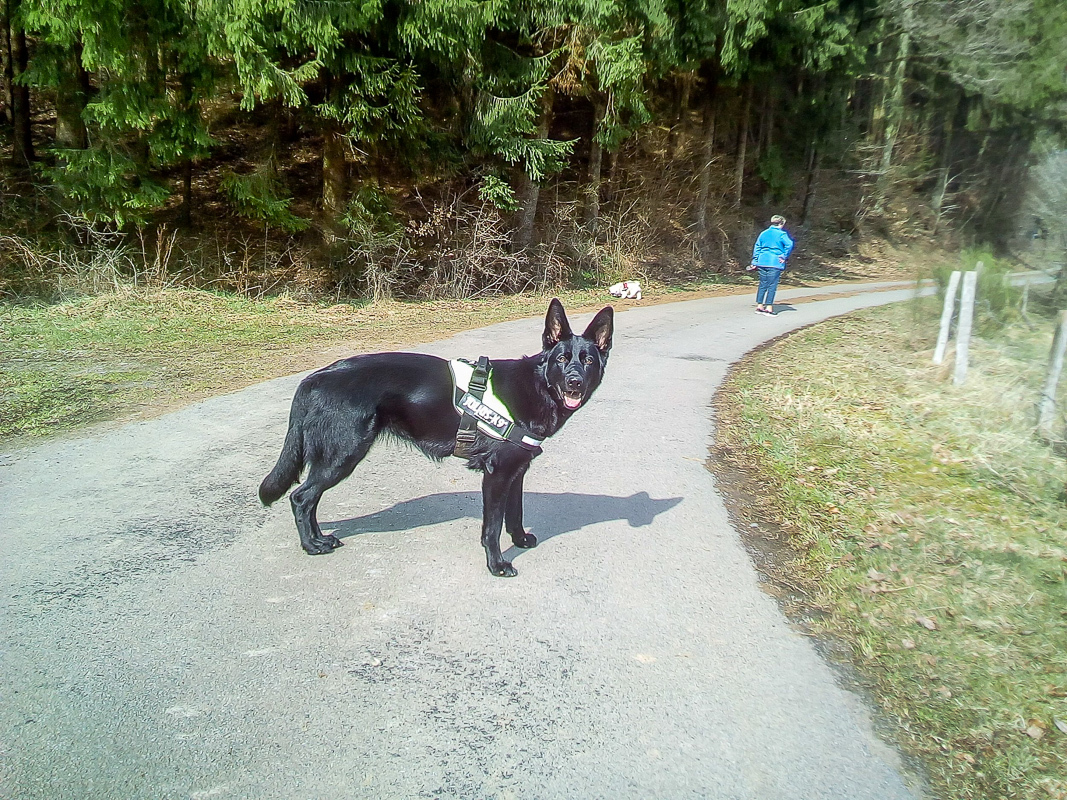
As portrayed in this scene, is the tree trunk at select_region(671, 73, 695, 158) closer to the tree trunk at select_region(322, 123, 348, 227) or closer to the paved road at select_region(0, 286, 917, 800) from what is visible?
the tree trunk at select_region(322, 123, 348, 227)

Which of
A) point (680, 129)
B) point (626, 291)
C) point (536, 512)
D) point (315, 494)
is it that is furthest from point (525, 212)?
point (315, 494)

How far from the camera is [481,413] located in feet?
13.8

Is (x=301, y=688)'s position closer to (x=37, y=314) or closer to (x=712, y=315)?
(x=37, y=314)

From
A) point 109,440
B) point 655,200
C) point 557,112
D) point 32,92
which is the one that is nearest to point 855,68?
point 655,200

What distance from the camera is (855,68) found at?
78.4ft

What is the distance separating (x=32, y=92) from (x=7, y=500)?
59.6 ft

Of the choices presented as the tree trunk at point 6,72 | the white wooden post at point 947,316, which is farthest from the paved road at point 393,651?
the tree trunk at point 6,72

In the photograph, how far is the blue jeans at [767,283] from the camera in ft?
52.3

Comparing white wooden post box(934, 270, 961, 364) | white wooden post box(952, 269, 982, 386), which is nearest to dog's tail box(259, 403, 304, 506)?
white wooden post box(952, 269, 982, 386)

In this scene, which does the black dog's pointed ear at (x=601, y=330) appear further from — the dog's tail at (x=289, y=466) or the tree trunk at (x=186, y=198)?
the tree trunk at (x=186, y=198)

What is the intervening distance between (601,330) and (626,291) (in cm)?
1439

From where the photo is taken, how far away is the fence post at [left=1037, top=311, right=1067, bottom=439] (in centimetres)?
713

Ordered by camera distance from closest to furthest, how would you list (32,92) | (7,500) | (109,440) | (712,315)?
(7,500) < (109,440) < (712,315) < (32,92)

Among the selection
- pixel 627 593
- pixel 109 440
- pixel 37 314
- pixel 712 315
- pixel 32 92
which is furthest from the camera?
pixel 32 92
